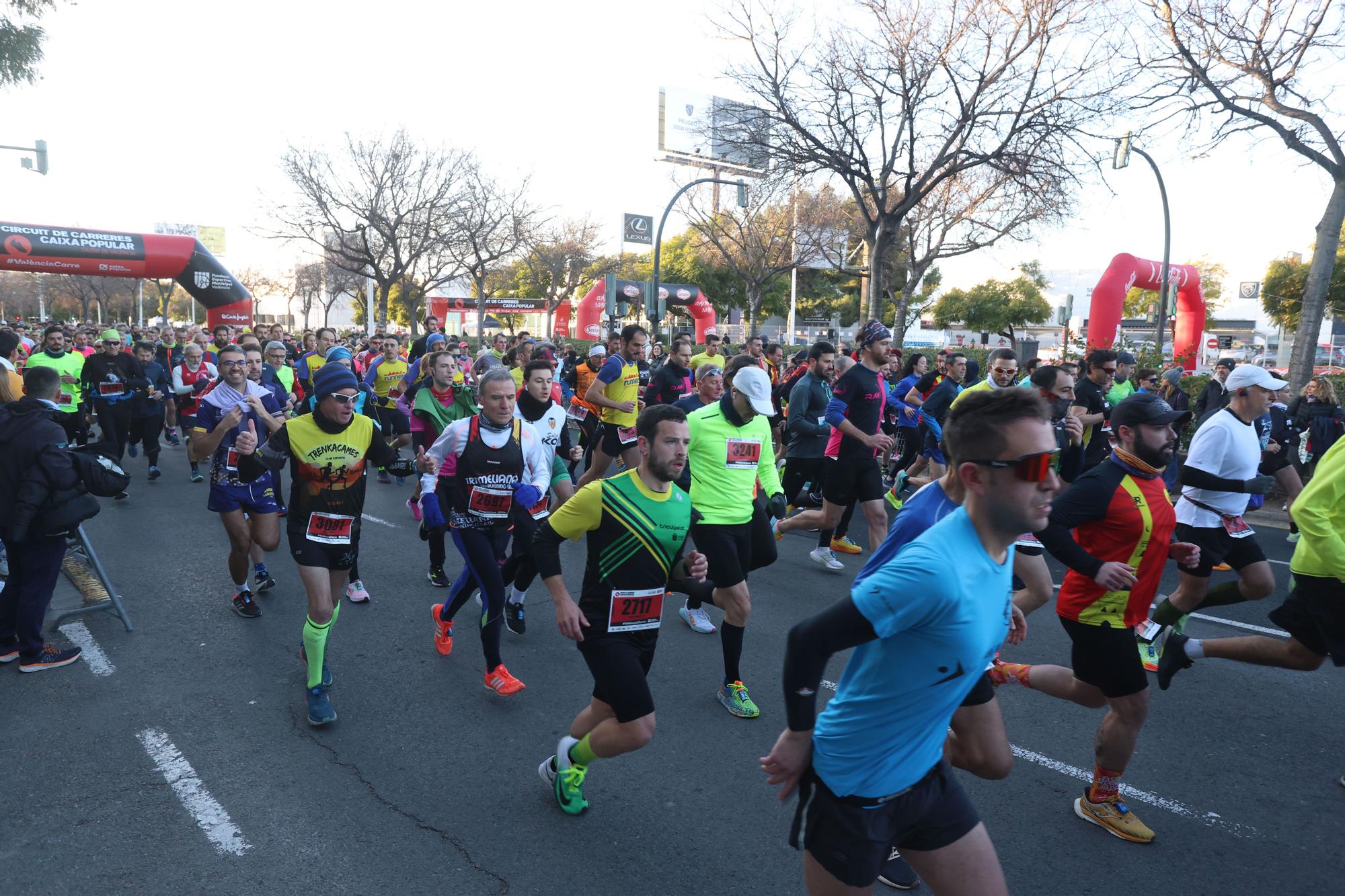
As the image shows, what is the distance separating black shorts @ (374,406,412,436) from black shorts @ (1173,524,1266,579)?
578 cm

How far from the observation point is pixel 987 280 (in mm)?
49469

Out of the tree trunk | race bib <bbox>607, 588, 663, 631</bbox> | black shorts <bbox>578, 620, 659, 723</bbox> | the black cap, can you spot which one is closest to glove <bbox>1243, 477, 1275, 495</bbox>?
the black cap

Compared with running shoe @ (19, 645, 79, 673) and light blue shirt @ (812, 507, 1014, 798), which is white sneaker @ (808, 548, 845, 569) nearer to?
light blue shirt @ (812, 507, 1014, 798)

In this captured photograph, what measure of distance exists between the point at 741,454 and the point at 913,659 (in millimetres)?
3113

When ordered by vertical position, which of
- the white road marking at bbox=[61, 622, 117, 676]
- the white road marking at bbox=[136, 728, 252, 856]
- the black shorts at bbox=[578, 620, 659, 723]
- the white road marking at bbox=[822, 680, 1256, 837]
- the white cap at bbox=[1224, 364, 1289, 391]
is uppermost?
the white cap at bbox=[1224, 364, 1289, 391]

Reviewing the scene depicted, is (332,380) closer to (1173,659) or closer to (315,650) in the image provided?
(315,650)

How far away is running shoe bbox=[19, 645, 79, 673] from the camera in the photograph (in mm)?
5000

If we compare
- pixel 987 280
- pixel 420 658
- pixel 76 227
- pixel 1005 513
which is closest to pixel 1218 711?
pixel 1005 513

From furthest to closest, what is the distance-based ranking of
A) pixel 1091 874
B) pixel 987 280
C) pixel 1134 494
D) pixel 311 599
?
pixel 987 280 < pixel 311 599 < pixel 1134 494 < pixel 1091 874

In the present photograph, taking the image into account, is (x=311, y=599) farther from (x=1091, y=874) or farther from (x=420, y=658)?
(x=1091, y=874)

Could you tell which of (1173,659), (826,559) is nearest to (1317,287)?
(826,559)

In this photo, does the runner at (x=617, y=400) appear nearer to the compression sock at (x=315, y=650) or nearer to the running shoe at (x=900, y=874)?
the compression sock at (x=315, y=650)

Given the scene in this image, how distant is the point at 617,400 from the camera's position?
9.05m

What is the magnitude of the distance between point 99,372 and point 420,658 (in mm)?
7733
